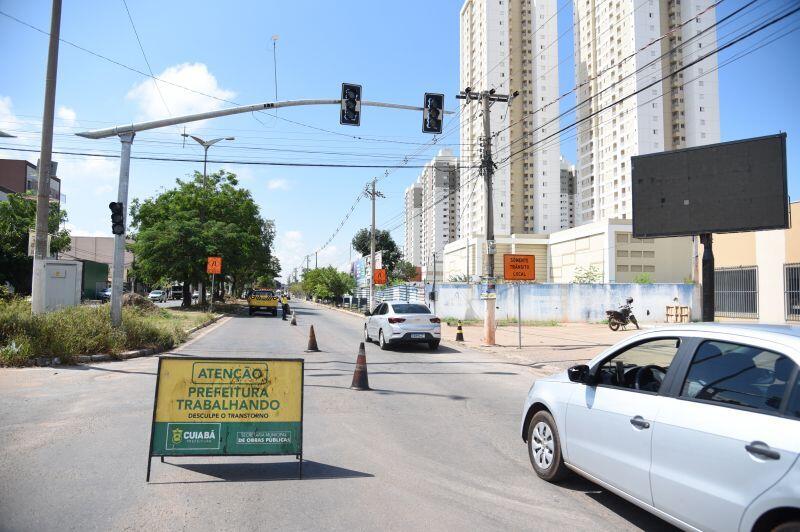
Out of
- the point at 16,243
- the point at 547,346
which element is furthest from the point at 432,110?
the point at 16,243

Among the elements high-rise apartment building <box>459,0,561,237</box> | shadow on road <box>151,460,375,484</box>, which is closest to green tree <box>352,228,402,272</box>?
high-rise apartment building <box>459,0,561,237</box>

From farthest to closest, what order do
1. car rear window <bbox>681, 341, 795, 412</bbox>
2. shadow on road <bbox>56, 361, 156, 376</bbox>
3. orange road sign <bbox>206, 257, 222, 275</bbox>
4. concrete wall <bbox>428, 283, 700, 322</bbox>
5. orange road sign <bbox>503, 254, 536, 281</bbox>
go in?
orange road sign <bbox>206, 257, 222, 275</bbox> → concrete wall <bbox>428, 283, 700, 322</bbox> → orange road sign <bbox>503, 254, 536, 281</bbox> → shadow on road <bbox>56, 361, 156, 376</bbox> → car rear window <bbox>681, 341, 795, 412</bbox>

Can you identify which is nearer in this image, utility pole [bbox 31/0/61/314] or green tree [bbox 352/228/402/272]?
utility pole [bbox 31/0/61/314]

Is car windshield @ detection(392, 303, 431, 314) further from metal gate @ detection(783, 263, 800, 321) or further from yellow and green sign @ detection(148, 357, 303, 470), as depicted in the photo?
Answer: metal gate @ detection(783, 263, 800, 321)

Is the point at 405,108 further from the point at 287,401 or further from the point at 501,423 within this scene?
the point at 287,401

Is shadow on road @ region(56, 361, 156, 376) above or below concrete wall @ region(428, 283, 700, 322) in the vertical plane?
below

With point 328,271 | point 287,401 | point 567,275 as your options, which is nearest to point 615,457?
point 287,401

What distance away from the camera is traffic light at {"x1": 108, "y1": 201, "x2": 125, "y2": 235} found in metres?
14.1

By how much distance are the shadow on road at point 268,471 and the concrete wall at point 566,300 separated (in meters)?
27.3

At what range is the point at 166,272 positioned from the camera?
1490 inches

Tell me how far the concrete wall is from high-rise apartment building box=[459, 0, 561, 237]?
2765 inches

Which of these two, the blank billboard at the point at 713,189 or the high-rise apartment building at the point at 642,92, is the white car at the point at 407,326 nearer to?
the blank billboard at the point at 713,189

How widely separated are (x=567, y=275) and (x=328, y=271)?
45677 millimetres

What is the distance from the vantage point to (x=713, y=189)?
11914 millimetres
